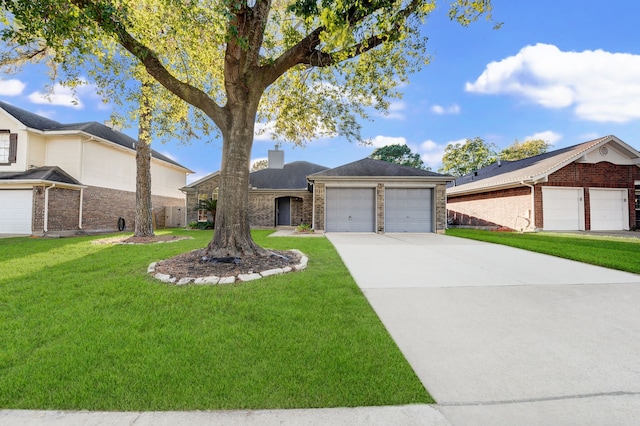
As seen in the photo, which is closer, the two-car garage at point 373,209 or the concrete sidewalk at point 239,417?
the concrete sidewalk at point 239,417

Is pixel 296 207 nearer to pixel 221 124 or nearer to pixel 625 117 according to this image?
pixel 221 124

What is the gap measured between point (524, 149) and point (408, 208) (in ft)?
90.3

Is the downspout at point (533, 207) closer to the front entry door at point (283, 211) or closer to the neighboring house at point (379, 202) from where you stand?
the neighboring house at point (379, 202)

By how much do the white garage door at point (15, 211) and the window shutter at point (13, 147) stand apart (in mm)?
1722

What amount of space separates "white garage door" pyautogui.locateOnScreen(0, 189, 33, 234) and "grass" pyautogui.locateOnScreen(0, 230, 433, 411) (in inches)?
467

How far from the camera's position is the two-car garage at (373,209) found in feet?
43.8

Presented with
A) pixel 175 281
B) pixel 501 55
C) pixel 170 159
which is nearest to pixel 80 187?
pixel 170 159

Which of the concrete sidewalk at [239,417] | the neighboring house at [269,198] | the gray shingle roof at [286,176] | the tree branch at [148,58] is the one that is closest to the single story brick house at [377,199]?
the neighboring house at [269,198]

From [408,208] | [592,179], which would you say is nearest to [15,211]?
[408,208]

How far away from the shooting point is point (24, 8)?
452 cm

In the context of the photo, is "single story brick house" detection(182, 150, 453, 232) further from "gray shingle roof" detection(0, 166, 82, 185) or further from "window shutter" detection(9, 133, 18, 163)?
"window shutter" detection(9, 133, 18, 163)

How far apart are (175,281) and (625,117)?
26591 millimetres

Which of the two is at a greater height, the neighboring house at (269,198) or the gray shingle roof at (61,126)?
the gray shingle roof at (61,126)

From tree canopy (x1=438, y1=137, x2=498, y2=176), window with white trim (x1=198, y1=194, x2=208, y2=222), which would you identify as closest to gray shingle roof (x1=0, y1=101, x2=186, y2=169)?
window with white trim (x1=198, y1=194, x2=208, y2=222)
